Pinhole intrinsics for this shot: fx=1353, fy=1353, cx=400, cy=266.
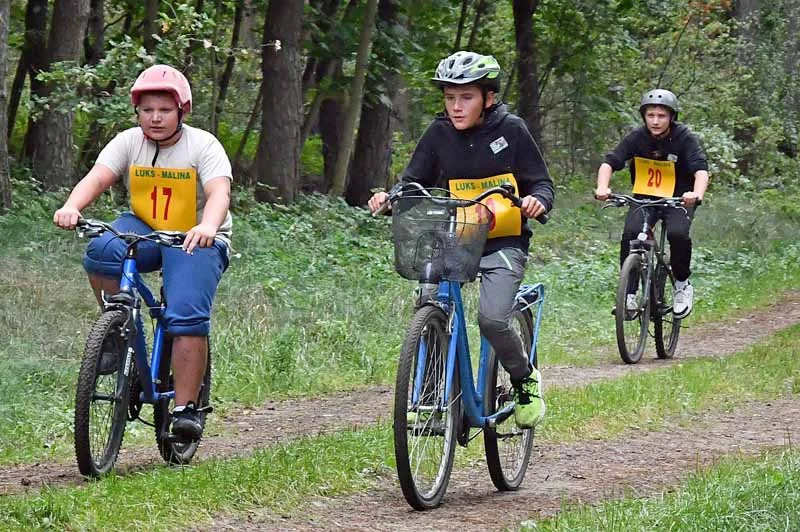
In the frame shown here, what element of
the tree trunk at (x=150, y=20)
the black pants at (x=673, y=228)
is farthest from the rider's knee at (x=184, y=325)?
the tree trunk at (x=150, y=20)

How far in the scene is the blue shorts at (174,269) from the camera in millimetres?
6291

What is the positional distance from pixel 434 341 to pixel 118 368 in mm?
1496

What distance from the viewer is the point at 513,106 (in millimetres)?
28781

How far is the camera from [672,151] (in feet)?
37.7

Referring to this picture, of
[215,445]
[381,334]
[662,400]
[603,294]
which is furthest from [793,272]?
[215,445]

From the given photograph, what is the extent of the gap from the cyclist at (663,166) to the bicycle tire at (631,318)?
0.35ft

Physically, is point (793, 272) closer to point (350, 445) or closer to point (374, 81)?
point (374, 81)

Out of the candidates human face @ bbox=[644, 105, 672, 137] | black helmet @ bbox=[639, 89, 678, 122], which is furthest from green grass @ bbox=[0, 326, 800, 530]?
black helmet @ bbox=[639, 89, 678, 122]

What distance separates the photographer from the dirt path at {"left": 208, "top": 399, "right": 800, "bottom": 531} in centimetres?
564

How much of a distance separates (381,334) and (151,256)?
216 inches

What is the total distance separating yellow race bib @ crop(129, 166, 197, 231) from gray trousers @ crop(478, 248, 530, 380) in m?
1.43

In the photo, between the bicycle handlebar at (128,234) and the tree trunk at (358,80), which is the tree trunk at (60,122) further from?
the bicycle handlebar at (128,234)

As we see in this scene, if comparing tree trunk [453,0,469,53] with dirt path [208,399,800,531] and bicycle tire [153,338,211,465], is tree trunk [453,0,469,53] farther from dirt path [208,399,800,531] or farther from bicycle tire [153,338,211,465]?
bicycle tire [153,338,211,465]

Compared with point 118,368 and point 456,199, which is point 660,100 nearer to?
point 456,199
